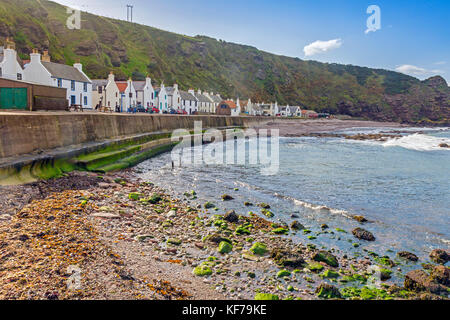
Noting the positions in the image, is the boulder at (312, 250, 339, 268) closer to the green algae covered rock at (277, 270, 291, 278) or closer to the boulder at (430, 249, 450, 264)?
the green algae covered rock at (277, 270, 291, 278)

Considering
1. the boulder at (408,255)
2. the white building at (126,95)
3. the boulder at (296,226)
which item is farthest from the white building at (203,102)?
the boulder at (408,255)

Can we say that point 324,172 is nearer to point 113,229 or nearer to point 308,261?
point 308,261

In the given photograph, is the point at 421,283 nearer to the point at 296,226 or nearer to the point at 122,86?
the point at 296,226

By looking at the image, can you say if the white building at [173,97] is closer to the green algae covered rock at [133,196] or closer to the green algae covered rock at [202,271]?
the green algae covered rock at [133,196]

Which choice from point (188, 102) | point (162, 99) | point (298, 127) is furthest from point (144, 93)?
point (298, 127)

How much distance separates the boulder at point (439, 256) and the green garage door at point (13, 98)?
2169 centimetres

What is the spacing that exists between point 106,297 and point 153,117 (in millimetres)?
28785

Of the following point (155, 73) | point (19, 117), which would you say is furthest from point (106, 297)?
point (155, 73)

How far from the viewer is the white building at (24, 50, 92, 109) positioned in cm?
3822

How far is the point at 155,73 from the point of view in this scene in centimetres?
10700

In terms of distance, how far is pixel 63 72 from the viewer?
4125 centimetres

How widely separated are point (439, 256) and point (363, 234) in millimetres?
2004

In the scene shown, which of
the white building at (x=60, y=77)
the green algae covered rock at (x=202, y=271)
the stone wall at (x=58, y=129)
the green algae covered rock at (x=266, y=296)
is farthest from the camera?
the white building at (x=60, y=77)

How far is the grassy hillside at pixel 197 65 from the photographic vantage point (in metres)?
79.4
